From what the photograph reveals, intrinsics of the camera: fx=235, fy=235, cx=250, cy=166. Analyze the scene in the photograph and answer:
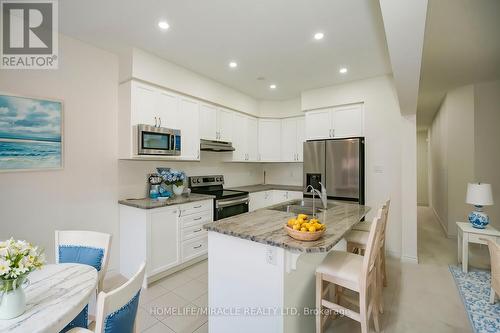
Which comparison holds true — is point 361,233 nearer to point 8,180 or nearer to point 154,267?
point 154,267

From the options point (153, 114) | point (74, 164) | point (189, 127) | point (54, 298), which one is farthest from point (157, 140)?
point (54, 298)

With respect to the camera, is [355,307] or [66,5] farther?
[355,307]

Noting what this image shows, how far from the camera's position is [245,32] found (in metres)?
2.50

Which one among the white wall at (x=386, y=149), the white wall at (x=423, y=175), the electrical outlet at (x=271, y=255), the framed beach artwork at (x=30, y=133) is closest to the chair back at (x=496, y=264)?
the white wall at (x=386, y=149)

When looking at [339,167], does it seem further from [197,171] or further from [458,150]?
[458,150]

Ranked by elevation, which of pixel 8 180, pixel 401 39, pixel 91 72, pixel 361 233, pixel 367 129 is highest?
pixel 91 72

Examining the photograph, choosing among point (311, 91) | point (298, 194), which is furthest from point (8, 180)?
point (311, 91)

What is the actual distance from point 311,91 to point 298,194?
6.39 feet

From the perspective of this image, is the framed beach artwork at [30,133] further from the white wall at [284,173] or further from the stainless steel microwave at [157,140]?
the white wall at [284,173]

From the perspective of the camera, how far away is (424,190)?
27.7ft

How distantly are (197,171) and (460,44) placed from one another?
159 inches

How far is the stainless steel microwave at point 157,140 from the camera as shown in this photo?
2.86m

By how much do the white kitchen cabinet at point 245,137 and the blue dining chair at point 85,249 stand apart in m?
2.91

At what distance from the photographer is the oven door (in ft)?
11.6
